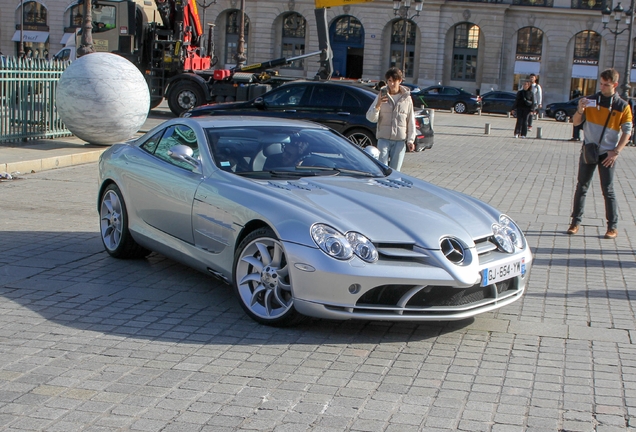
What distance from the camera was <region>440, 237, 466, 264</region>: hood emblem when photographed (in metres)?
5.42

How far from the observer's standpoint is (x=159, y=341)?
5.29m

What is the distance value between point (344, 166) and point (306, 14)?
197 ft

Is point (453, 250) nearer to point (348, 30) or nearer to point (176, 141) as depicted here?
point (176, 141)

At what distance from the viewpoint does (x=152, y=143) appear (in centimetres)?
745

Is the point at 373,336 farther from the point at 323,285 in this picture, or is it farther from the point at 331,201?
the point at 331,201

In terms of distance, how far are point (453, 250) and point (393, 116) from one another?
210 inches

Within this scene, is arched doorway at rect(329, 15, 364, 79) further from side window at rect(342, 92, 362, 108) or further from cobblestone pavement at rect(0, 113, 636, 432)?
cobblestone pavement at rect(0, 113, 636, 432)

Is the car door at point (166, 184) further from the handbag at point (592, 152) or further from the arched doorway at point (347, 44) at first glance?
the arched doorway at point (347, 44)

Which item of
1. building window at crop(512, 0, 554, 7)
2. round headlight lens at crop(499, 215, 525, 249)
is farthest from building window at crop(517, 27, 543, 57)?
round headlight lens at crop(499, 215, 525, 249)

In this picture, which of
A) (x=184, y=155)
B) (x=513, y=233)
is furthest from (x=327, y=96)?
(x=513, y=233)

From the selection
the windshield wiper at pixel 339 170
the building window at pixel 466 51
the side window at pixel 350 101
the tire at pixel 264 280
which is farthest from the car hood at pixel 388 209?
the building window at pixel 466 51

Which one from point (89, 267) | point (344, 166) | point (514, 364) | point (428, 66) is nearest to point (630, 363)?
point (514, 364)

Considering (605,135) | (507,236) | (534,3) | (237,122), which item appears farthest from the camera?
(534,3)

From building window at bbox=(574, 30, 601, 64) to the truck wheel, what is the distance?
44788mm
